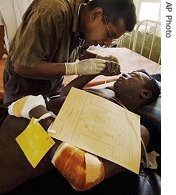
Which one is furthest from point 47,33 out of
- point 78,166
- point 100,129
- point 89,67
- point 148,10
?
point 148,10

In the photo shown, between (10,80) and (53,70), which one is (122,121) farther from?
(10,80)

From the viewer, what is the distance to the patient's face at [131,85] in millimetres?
1227

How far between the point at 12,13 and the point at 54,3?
216 centimetres

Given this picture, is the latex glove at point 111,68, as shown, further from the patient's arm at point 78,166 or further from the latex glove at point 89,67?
the patient's arm at point 78,166

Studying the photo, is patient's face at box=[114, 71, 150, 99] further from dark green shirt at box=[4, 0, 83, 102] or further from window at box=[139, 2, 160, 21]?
window at box=[139, 2, 160, 21]

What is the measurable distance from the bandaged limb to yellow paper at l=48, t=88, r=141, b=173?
0.10 ft

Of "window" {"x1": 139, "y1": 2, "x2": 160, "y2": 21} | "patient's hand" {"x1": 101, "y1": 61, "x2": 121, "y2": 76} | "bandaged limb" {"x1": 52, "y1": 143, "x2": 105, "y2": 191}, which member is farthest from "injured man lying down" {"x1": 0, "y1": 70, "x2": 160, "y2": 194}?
"window" {"x1": 139, "y1": 2, "x2": 160, "y2": 21}

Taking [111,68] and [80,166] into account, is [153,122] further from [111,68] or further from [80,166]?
[80,166]

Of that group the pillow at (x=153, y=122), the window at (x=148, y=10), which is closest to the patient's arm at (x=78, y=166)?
the pillow at (x=153, y=122)

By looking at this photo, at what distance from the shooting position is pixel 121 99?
1229 mm

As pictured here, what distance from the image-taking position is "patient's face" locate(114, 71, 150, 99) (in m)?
1.23

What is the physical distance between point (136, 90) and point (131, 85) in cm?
4

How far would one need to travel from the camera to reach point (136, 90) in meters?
1.23
